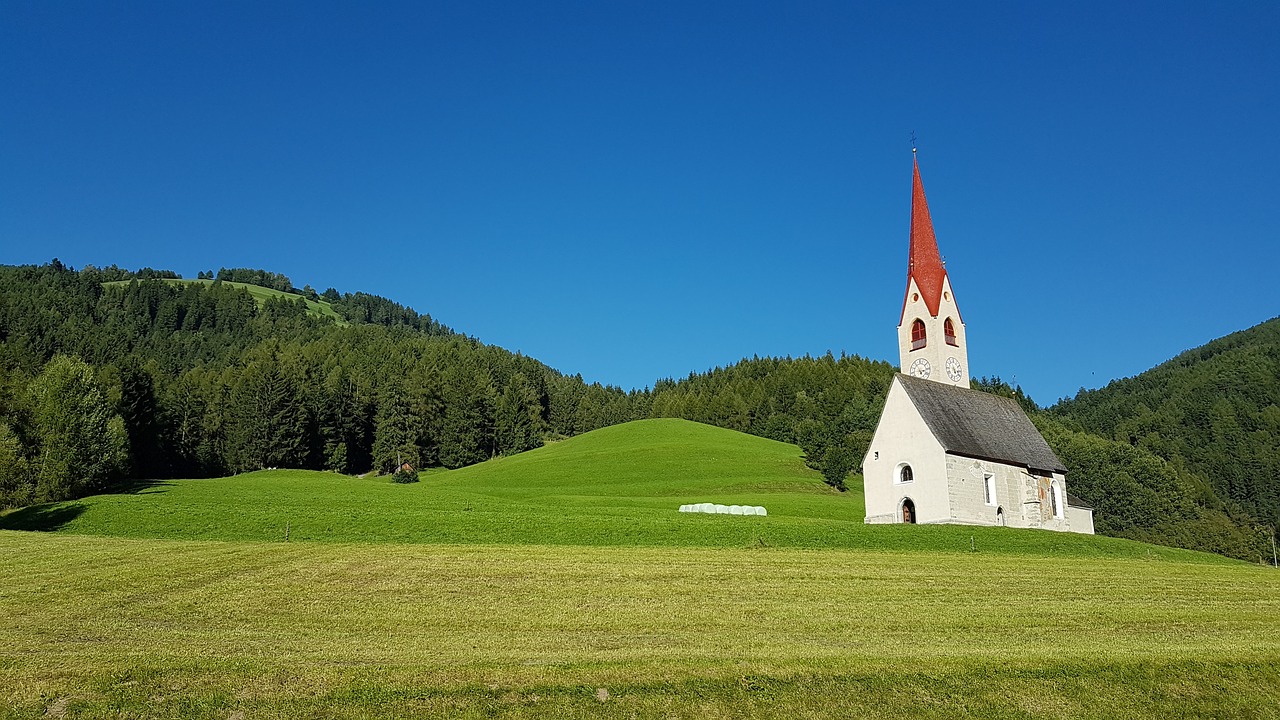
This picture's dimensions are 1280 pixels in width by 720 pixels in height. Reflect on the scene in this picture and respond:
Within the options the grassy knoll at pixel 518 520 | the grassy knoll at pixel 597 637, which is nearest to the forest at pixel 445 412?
the grassy knoll at pixel 518 520

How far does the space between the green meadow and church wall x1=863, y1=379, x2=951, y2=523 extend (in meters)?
7.11

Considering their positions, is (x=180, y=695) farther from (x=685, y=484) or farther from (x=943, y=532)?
(x=685, y=484)

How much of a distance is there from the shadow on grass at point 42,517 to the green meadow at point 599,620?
269 mm

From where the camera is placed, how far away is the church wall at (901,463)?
47.3m

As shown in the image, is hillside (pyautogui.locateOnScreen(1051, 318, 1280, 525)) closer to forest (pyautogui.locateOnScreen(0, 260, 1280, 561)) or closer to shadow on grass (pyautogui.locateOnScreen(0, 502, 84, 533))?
forest (pyautogui.locateOnScreen(0, 260, 1280, 561))

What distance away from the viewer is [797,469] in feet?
263

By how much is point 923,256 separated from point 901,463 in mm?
17864

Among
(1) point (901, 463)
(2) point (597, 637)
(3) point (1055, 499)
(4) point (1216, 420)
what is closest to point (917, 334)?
(1) point (901, 463)

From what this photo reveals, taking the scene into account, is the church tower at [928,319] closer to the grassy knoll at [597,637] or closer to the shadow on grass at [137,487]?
the grassy knoll at [597,637]

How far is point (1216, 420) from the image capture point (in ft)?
402

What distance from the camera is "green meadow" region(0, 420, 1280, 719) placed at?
11922 mm

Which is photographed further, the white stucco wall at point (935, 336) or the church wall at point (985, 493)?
the white stucco wall at point (935, 336)

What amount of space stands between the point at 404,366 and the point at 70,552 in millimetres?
104372

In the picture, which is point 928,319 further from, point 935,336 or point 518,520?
point 518,520
